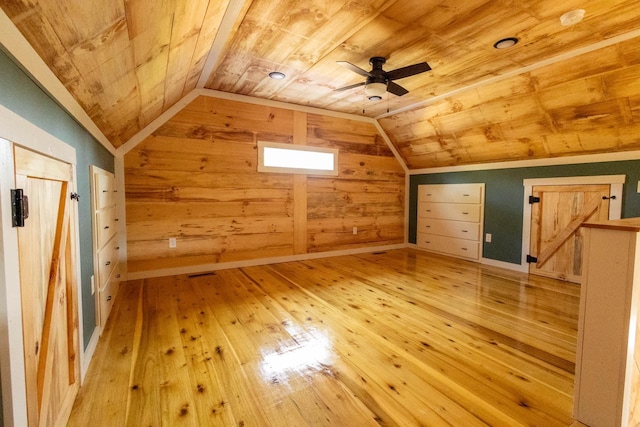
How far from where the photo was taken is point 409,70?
261cm

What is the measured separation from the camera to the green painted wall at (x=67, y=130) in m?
0.92

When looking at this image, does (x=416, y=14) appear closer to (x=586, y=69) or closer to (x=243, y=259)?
(x=586, y=69)

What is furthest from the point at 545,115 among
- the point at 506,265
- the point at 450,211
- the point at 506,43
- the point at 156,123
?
the point at 156,123

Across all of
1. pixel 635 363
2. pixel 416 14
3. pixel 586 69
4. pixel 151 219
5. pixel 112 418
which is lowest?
pixel 112 418

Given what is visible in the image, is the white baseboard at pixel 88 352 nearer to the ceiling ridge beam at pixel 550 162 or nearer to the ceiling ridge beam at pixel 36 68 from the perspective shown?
the ceiling ridge beam at pixel 36 68

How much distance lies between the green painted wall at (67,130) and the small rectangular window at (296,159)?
6.66 ft

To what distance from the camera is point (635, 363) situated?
1336 mm

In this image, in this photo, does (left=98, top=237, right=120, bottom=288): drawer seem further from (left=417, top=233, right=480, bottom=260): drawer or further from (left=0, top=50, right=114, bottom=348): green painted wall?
(left=417, top=233, right=480, bottom=260): drawer

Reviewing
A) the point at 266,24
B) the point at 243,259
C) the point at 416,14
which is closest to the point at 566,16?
the point at 416,14

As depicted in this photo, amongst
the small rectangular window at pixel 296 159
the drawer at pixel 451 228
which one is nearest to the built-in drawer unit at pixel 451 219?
the drawer at pixel 451 228

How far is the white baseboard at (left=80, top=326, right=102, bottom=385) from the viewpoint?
162 centimetres

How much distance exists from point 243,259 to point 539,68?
4.22m

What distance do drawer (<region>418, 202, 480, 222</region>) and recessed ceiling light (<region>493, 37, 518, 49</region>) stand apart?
8.45 ft

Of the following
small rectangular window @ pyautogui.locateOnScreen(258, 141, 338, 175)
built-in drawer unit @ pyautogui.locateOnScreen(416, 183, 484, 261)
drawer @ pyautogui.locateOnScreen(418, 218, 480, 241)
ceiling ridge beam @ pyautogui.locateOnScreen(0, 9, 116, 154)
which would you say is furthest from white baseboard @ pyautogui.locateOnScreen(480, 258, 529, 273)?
ceiling ridge beam @ pyautogui.locateOnScreen(0, 9, 116, 154)
